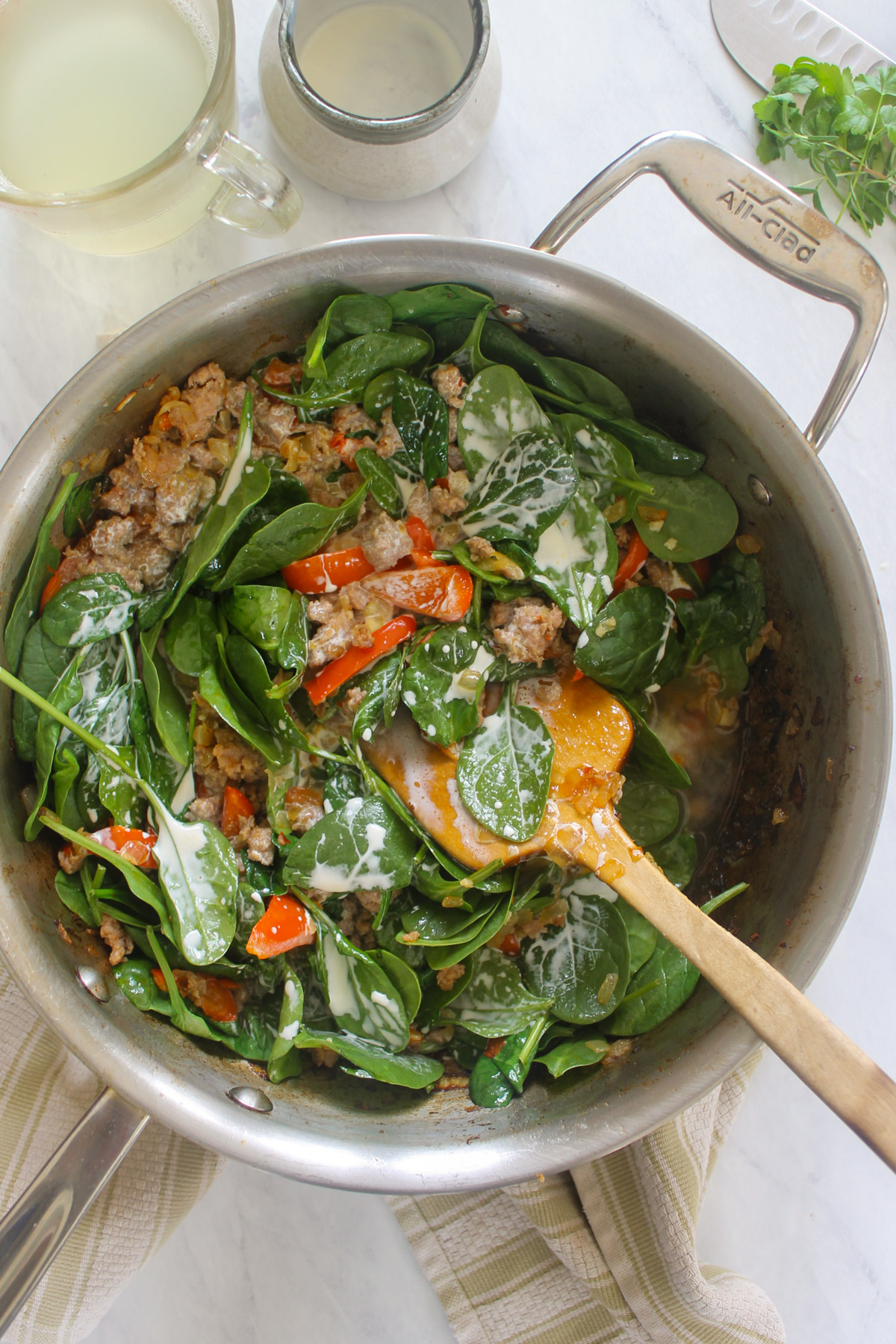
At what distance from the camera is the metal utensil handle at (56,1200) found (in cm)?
121

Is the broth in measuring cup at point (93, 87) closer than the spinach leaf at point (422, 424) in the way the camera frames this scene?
No

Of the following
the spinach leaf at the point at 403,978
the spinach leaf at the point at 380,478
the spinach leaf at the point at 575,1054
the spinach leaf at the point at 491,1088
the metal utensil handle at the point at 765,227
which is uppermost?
the metal utensil handle at the point at 765,227

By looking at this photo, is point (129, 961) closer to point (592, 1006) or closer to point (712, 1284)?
point (592, 1006)

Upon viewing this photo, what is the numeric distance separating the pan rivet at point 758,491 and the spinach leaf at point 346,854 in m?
0.77

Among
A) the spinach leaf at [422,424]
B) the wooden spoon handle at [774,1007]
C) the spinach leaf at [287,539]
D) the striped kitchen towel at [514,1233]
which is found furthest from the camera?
the striped kitchen towel at [514,1233]

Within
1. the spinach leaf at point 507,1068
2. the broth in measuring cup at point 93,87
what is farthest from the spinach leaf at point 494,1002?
the broth in measuring cup at point 93,87

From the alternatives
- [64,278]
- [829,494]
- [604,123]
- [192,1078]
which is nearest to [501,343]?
[829,494]

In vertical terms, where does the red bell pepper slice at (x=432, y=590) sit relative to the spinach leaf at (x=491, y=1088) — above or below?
above

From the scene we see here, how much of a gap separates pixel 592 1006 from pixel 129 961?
0.71m

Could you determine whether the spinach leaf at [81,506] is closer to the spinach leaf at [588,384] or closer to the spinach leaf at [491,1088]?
the spinach leaf at [588,384]

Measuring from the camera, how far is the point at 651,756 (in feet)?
4.91

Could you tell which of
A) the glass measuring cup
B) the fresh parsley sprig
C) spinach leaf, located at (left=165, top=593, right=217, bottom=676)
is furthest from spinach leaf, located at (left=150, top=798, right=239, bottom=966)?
the fresh parsley sprig

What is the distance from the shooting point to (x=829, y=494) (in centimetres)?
131

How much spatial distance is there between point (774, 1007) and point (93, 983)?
94 centimetres
